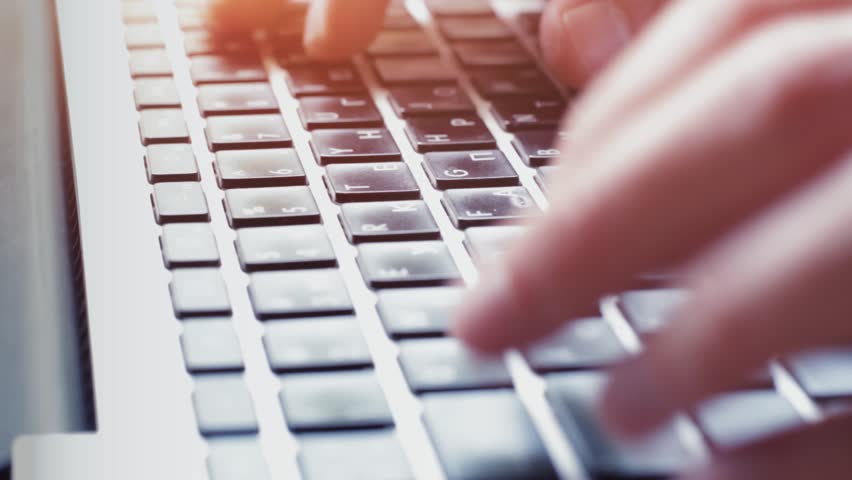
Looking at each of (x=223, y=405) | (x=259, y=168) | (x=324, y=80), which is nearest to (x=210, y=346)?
(x=223, y=405)

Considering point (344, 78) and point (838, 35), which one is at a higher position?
point (344, 78)

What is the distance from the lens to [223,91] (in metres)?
0.55

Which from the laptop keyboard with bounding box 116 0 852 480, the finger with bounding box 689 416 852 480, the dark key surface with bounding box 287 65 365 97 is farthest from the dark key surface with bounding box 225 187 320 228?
the finger with bounding box 689 416 852 480

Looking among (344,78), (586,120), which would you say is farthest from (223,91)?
(586,120)

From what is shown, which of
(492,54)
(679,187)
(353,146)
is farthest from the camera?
(492,54)

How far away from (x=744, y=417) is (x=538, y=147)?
0.20 metres

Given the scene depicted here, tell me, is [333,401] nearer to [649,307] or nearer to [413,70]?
[649,307]

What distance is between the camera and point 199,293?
0.39 metres

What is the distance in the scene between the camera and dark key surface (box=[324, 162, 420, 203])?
46cm

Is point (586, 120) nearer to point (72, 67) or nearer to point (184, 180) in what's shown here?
point (184, 180)

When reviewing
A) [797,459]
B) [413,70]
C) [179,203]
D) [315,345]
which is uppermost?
[413,70]

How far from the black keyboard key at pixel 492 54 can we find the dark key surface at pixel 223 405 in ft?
0.95

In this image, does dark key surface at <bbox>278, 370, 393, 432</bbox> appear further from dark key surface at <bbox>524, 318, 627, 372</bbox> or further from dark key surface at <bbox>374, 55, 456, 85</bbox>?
dark key surface at <bbox>374, 55, 456, 85</bbox>

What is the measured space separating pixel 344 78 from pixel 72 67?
0.45 ft
